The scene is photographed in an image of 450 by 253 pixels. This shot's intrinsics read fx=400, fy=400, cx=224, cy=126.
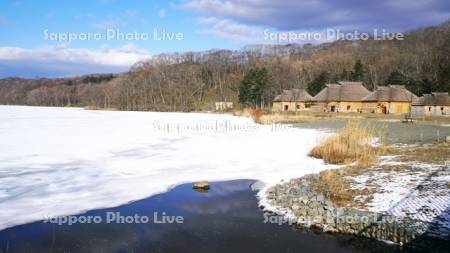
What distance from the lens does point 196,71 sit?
11738 cm

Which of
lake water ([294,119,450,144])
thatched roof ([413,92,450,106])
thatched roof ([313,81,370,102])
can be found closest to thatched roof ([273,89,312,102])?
thatched roof ([313,81,370,102])

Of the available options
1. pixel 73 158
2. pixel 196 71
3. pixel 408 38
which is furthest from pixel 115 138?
pixel 408 38

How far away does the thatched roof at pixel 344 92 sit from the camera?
60312mm

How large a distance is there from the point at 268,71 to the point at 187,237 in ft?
333

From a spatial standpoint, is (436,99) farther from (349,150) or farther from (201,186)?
(201,186)

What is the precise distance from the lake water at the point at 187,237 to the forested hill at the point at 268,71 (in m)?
57.9

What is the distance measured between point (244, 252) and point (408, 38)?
12796 cm

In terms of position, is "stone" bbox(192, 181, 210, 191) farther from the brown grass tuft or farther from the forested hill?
the forested hill

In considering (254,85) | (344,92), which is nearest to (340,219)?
(344,92)

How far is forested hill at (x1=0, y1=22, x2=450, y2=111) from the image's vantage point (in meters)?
75.9

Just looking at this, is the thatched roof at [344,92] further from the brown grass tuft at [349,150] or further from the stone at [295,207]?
the stone at [295,207]

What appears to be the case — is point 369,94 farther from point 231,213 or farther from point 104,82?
point 104,82

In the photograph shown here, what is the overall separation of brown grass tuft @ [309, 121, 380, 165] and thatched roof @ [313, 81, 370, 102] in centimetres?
4574

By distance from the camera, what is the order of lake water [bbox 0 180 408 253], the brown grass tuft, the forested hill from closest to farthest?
lake water [bbox 0 180 408 253] → the brown grass tuft → the forested hill
